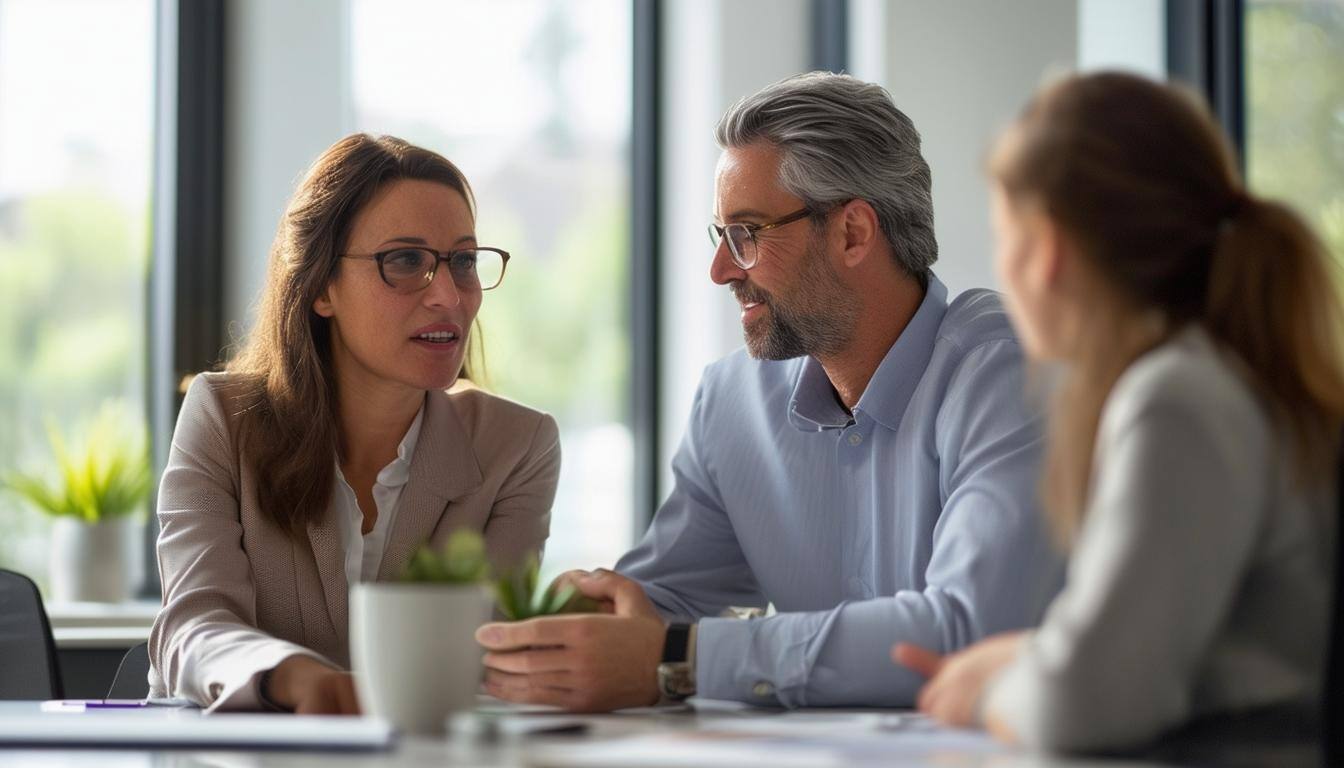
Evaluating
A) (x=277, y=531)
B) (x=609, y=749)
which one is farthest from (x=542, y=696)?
(x=277, y=531)

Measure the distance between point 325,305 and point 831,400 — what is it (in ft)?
2.78

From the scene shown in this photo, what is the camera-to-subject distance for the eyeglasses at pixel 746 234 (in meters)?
2.13

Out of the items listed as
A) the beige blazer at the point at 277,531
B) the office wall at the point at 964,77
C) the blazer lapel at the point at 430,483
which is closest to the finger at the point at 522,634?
the beige blazer at the point at 277,531

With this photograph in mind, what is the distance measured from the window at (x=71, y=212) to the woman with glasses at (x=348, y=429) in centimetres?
180

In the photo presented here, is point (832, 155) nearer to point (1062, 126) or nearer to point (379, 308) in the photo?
point (379, 308)

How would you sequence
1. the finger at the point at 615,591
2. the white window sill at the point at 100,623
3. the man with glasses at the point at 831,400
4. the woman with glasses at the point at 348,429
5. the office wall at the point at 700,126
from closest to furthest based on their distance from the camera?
the finger at the point at 615,591 → the man with glasses at the point at 831,400 → the woman with glasses at the point at 348,429 → the white window sill at the point at 100,623 → the office wall at the point at 700,126

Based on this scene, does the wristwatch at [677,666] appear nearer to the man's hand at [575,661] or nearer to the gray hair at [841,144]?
the man's hand at [575,661]

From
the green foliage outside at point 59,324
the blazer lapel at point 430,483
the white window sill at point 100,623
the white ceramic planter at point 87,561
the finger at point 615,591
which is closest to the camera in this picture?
the finger at point 615,591

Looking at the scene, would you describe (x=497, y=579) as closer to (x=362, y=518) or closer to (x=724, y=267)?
(x=362, y=518)

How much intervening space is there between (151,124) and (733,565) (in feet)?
8.48

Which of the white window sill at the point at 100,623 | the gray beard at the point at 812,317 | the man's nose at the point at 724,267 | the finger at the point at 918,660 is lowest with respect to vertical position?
the white window sill at the point at 100,623

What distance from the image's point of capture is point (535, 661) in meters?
1.53

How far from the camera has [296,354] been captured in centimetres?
225

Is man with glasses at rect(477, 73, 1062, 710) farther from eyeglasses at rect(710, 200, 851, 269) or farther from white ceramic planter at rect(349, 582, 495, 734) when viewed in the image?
white ceramic planter at rect(349, 582, 495, 734)
